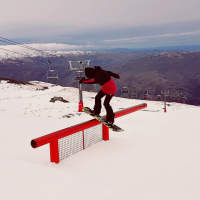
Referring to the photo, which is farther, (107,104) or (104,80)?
Answer: (107,104)

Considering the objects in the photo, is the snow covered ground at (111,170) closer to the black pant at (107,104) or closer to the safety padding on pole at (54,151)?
the safety padding on pole at (54,151)

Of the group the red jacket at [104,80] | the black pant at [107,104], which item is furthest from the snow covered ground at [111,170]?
the red jacket at [104,80]

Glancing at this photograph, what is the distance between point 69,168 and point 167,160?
3.03 m

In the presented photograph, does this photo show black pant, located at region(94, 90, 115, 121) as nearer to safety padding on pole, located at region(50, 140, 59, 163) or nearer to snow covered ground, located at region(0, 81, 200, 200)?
snow covered ground, located at region(0, 81, 200, 200)

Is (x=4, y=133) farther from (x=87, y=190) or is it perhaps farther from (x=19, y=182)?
(x=87, y=190)

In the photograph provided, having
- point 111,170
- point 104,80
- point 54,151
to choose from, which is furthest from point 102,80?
point 111,170

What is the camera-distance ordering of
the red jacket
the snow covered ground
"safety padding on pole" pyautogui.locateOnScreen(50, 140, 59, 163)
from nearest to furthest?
1. the snow covered ground
2. "safety padding on pole" pyautogui.locateOnScreen(50, 140, 59, 163)
3. the red jacket

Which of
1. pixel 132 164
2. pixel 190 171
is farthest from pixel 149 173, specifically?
pixel 190 171

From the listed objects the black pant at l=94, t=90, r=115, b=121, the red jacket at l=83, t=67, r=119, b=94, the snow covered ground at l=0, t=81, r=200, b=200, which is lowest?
the snow covered ground at l=0, t=81, r=200, b=200

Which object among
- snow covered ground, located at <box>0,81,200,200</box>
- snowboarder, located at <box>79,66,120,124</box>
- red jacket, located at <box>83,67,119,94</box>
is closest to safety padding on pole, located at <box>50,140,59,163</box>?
snow covered ground, located at <box>0,81,200,200</box>

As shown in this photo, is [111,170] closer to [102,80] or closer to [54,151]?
[54,151]

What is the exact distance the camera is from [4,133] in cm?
980

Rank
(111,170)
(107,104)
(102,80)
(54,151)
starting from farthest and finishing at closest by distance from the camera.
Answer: (107,104), (102,80), (54,151), (111,170)

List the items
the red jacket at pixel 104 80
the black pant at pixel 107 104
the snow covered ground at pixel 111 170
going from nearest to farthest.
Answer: the snow covered ground at pixel 111 170, the red jacket at pixel 104 80, the black pant at pixel 107 104
